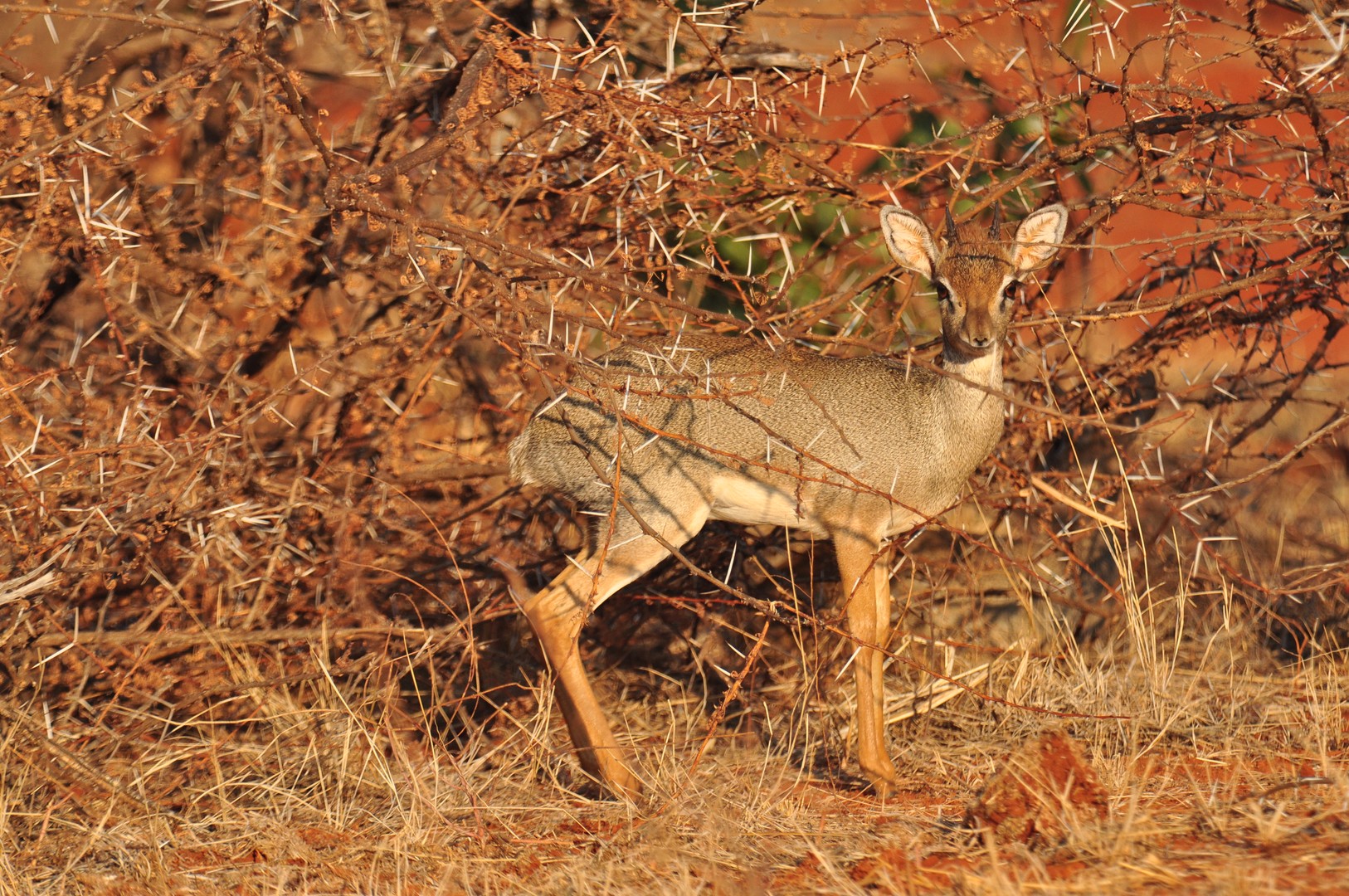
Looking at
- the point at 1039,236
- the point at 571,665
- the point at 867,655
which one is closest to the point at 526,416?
the point at 571,665

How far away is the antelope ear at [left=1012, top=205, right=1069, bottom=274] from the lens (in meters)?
4.53

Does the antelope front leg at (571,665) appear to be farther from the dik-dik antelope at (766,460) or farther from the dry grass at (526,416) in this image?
the dry grass at (526,416)

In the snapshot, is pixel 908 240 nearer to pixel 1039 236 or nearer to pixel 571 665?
A: pixel 1039 236

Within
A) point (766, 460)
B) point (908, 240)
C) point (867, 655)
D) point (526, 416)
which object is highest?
point (908, 240)

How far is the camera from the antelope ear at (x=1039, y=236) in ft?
14.9

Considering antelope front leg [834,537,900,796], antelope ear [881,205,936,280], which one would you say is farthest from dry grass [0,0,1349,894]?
antelope ear [881,205,936,280]

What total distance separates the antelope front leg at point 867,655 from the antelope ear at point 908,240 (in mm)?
1028

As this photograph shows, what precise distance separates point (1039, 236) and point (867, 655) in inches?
64.4

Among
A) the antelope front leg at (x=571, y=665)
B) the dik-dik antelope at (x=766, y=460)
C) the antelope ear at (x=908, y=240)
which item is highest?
the antelope ear at (x=908, y=240)

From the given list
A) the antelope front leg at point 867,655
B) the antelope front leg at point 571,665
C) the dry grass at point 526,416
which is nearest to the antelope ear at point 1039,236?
the dry grass at point 526,416

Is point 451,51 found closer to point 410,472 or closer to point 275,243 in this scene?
point 275,243

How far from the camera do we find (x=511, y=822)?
4.12 m

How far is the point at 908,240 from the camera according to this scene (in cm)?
468

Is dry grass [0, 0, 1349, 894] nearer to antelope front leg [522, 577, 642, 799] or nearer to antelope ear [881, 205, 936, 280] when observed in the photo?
antelope front leg [522, 577, 642, 799]
